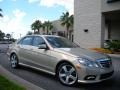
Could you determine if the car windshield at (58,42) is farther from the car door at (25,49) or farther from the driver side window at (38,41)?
the car door at (25,49)

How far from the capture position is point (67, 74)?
295 inches

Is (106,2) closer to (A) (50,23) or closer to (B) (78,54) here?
(B) (78,54)

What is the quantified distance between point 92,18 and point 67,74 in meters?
17.2

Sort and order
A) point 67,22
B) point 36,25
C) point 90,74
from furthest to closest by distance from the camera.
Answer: point 36,25, point 67,22, point 90,74

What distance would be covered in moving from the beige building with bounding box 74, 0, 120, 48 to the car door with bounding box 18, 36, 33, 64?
43.0 ft

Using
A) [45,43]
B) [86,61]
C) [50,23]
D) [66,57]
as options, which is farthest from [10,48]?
[50,23]

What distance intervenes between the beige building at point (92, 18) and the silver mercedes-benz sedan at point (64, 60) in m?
13.6

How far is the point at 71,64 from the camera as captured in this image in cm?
732

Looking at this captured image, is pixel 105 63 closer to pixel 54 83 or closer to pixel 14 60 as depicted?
pixel 54 83

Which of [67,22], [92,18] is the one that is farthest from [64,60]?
[67,22]

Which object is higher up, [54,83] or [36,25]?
[36,25]

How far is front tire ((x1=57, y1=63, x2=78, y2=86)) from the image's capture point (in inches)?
287

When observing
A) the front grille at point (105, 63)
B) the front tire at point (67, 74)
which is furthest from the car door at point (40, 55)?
the front grille at point (105, 63)

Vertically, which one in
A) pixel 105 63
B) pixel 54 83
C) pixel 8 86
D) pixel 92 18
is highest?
pixel 92 18
